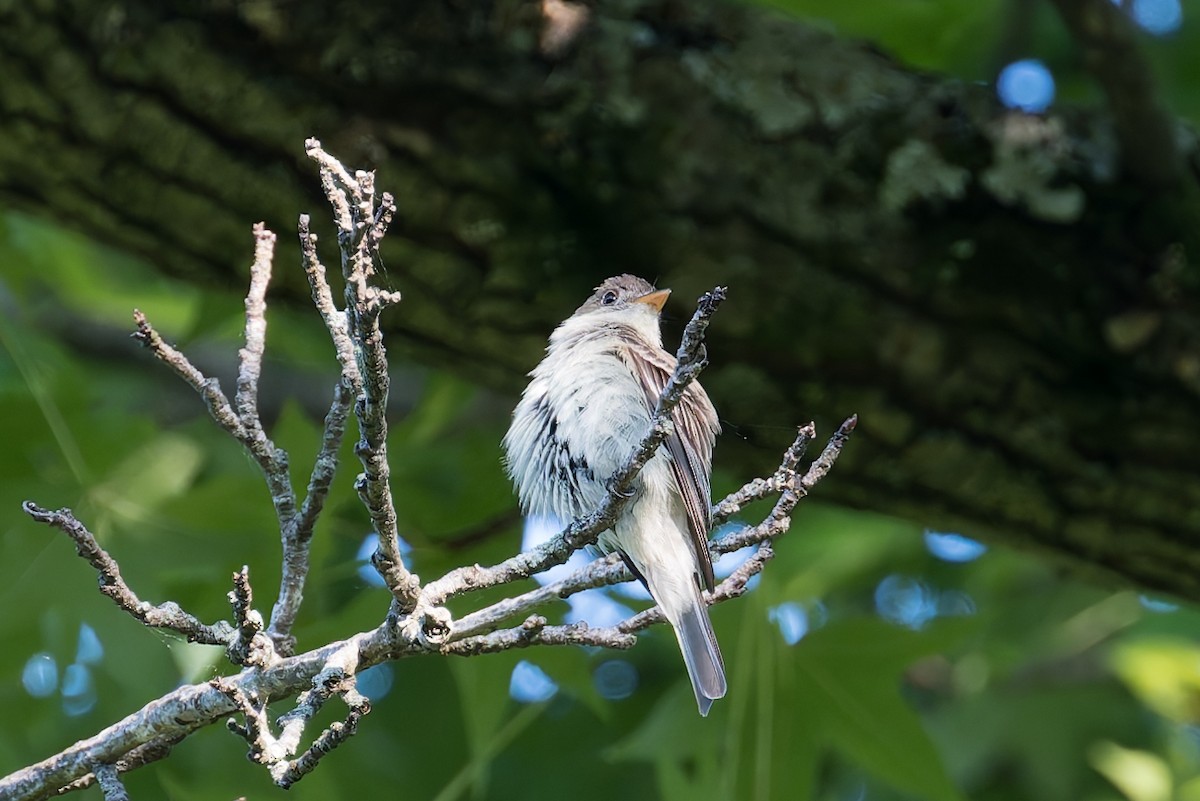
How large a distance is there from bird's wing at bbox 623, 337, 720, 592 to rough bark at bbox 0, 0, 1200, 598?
743 millimetres

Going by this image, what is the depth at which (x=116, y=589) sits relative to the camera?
2070 mm

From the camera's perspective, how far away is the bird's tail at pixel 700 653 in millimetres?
2598

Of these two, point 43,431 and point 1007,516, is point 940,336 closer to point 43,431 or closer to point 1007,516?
point 1007,516

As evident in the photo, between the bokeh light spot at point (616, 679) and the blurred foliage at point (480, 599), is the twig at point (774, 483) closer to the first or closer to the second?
the blurred foliage at point (480, 599)

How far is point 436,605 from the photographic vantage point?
216cm

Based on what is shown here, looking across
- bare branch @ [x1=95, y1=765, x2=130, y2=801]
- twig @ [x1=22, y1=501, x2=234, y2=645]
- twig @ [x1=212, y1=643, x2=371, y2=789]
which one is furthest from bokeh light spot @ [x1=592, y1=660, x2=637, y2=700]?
twig @ [x1=212, y1=643, x2=371, y2=789]

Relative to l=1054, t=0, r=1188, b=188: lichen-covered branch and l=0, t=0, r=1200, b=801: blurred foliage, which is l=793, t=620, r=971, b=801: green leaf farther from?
l=1054, t=0, r=1188, b=188: lichen-covered branch

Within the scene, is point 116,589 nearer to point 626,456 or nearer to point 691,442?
point 626,456

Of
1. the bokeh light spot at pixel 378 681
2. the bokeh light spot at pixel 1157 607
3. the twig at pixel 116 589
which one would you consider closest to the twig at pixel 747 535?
the twig at pixel 116 589

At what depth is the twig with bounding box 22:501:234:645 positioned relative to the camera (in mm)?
2018

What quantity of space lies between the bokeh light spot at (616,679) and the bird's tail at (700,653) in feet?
9.50

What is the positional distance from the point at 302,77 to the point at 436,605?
212 centimetres

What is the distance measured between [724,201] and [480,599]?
4.91ft

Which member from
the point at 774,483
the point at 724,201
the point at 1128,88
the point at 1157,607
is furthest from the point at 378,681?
the point at 1157,607
